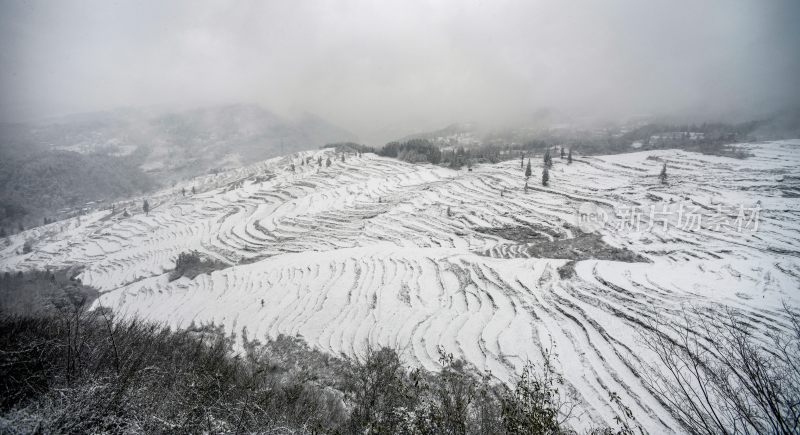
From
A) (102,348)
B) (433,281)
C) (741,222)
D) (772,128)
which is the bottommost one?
(433,281)

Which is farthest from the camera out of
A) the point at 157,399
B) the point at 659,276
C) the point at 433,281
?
the point at 433,281

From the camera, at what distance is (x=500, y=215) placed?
38.8 metres

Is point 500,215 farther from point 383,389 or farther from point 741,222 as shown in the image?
point 383,389

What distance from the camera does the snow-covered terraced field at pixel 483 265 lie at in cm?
1620

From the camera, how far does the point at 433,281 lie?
80.5 feet

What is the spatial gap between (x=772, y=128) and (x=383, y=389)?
117 meters

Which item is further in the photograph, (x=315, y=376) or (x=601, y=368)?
(x=315, y=376)

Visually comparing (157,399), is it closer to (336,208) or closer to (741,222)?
(741,222)

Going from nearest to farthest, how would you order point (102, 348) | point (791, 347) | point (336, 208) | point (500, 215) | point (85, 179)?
point (102, 348)
point (791, 347)
point (500, 215)
point (336, 208)
point (85, 179)

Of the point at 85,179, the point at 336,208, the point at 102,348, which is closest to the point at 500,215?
the point at 336,208

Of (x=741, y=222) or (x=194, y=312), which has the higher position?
(x=741, y=222)

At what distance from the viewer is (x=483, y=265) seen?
84.1 ft

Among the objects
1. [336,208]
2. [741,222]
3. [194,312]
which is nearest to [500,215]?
[741,222]

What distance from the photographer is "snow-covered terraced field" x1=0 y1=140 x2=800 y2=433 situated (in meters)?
16.2
